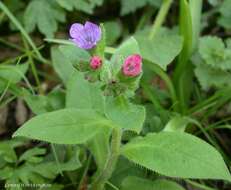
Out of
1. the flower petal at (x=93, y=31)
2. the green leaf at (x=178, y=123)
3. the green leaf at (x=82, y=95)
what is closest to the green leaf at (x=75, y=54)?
the flower petal at (x=93, y=31)

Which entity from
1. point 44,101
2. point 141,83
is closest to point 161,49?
point 141,83

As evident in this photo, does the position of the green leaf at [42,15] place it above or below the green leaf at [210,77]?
above

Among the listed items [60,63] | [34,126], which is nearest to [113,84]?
[34,126]

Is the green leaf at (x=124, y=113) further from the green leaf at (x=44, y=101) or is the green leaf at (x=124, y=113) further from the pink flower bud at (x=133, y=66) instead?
the green leaf at (x=44, y=101)

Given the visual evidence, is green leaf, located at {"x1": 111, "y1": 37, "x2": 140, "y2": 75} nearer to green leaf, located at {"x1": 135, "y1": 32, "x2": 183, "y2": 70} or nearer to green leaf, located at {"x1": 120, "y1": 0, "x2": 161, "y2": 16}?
green leaf, located at {"x1": 135, "y1": 32, "x2": 183, "y2": 70}

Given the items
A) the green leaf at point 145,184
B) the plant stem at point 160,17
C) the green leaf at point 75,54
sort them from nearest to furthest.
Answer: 1. the green leaf at point 75,54
2. the green leaf at point 145,184
3. the plant stem at point 160,17

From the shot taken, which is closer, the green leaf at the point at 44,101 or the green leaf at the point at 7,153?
the green leaf at the point at 7,153

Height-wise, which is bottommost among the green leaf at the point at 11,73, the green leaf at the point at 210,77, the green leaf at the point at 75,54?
the green leaf at the point at 210,77

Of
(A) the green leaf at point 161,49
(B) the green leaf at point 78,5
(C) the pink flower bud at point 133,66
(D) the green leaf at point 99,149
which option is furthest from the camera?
(B) the green leaf at point 78,5
